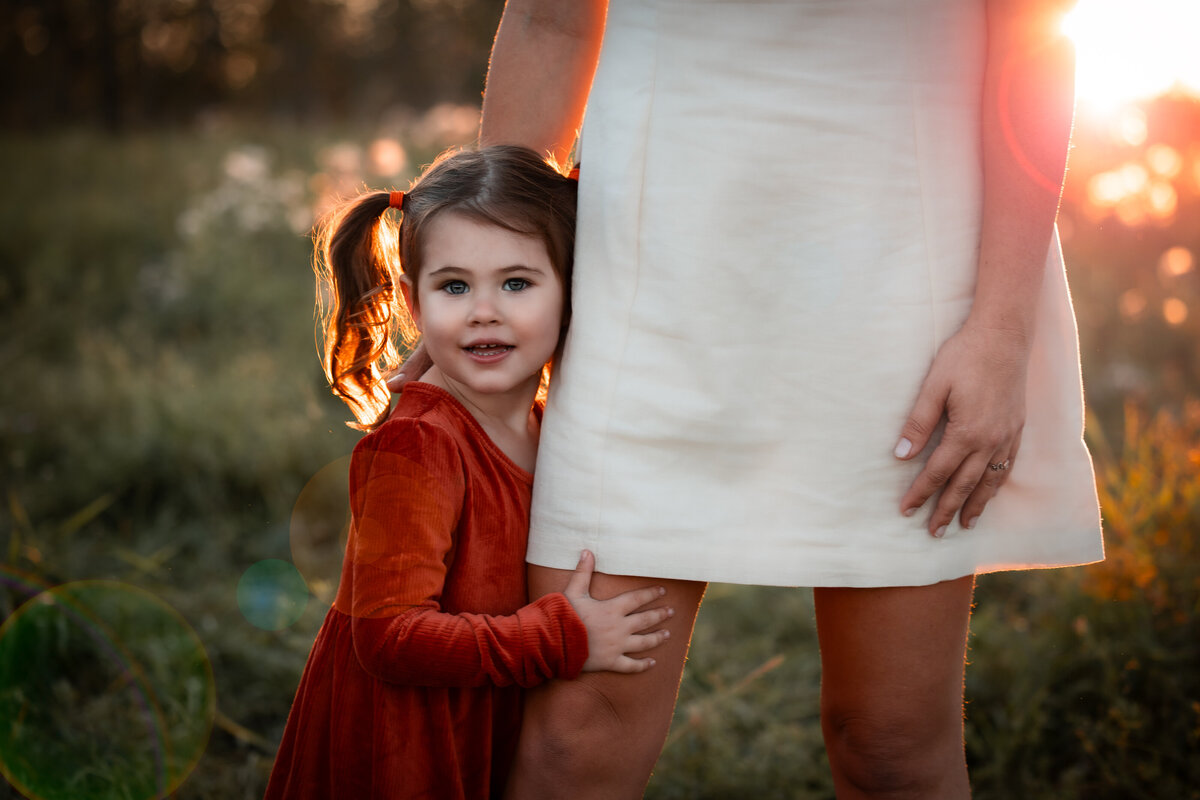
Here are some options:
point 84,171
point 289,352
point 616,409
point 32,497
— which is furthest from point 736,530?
point 84,171

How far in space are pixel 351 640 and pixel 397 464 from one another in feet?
1.02

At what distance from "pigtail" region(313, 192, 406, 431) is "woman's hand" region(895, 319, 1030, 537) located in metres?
0.88

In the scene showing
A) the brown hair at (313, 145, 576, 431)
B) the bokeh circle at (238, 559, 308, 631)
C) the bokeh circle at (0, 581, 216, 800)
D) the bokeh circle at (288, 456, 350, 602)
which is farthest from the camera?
the bokeh circle at (288, 456, 350, 602)

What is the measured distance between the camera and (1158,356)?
4984 mm

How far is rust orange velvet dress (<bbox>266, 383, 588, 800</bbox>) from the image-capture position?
4.17 ft

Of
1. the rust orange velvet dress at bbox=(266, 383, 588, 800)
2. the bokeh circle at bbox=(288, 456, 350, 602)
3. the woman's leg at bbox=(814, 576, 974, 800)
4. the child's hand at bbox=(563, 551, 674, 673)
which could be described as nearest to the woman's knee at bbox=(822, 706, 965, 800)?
the woman's leg at bbox=(814, 576, 974, 800)

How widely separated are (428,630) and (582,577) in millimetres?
226

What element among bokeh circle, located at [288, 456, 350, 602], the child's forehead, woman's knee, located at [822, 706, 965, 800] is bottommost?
bokeh circle, located at [288, 456, 350, 602]

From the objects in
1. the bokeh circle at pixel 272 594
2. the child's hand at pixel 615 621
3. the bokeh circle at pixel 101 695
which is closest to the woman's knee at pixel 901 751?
the child's hand at pixel 615 621

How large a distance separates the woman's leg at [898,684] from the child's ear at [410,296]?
768 millimetres

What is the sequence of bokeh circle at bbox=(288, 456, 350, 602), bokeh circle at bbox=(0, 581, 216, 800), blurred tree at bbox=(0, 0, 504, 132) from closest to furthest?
bokeh circle at bbox=(0, 581, 216, 800) < bokeh circle at bbox=(288, 456, 350, 602) < blurred tree at bbox=(0, 0, 504, 132)

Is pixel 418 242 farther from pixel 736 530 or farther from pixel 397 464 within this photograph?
pixel 736 530

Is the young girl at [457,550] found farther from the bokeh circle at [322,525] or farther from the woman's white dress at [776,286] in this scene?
the bokeh circle at [322,525]

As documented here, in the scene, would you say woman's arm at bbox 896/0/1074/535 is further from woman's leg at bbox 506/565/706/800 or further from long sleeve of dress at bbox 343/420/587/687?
long sleeve of dress at bbox 343/420/587/687
